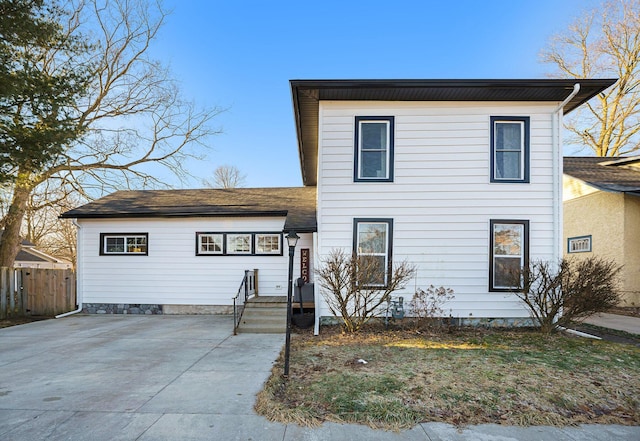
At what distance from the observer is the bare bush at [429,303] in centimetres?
758

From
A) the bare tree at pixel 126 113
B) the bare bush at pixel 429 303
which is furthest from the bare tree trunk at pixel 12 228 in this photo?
the bare bush at pixel 429 303

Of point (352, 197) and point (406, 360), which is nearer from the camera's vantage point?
point (406, 360)

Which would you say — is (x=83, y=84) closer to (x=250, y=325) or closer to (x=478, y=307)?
(x=250, y=325)

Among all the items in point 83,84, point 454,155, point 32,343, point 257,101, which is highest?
point 257,101

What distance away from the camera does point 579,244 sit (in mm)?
12148

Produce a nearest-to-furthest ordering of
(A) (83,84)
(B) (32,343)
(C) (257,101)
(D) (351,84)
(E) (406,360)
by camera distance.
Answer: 1. (E) (406,360)
2. (B) (32,343)
3. (D) (351,84)
4. (A) (83,84)
5. (C) (257,101)

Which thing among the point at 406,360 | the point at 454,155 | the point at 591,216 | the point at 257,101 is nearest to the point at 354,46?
the point at 257,101

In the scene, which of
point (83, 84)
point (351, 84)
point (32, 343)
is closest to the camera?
point (32, 343)

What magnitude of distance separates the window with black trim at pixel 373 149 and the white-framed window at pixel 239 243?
13.2ft

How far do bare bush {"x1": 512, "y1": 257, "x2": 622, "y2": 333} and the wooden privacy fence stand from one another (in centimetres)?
1251

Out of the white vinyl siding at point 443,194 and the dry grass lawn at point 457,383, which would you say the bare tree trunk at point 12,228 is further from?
the dry grass lawn at point 457,383

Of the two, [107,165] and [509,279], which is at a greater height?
[107,165]

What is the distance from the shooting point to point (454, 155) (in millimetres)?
7738

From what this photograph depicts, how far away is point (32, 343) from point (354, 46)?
45.5ft
